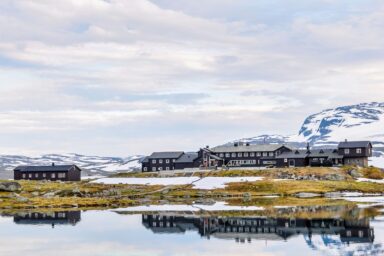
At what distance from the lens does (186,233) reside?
230ft

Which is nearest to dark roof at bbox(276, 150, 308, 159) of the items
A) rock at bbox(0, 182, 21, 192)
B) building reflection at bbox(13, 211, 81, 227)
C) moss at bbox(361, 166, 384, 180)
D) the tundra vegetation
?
the tundra vegetation

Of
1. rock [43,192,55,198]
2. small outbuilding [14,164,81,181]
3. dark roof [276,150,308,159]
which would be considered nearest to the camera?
rock [43,192,55,198]

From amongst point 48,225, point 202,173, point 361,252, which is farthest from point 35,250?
point 202,173

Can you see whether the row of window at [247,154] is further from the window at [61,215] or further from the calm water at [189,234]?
the window at [61,215]

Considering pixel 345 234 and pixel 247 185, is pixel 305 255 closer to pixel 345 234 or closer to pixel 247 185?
pixel 345 234

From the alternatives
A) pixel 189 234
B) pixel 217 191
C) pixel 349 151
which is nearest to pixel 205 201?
pixel 217 191

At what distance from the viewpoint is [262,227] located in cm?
7362

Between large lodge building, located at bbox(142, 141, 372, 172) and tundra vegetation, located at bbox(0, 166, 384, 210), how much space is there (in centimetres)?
1315

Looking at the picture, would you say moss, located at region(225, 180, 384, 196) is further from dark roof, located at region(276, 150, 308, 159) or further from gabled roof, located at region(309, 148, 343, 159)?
dark roof, located at region(276, 150, 308, 159)

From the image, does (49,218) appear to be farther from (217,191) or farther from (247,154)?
(247,154)

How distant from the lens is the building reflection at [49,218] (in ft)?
272

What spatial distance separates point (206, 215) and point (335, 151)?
9943 cm

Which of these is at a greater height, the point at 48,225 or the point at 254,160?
the point at 254,160

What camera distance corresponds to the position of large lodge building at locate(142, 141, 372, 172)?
175750mm
